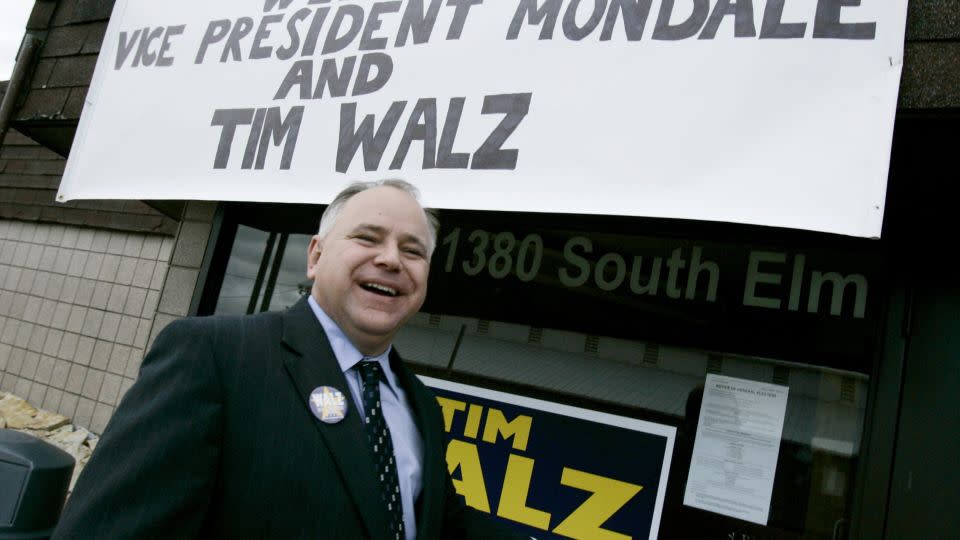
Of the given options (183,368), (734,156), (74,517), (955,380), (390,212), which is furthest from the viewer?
(955,380)

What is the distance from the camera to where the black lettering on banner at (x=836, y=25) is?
6.34 ft

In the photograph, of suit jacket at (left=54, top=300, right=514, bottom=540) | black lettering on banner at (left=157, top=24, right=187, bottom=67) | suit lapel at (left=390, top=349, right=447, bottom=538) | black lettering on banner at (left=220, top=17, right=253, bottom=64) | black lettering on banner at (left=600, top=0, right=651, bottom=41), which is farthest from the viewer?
black lettering on banner at (left=157, top=24, right=187, bottom=67)

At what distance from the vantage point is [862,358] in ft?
8.23

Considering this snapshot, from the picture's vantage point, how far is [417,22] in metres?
2.69

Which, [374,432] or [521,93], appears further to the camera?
[521,93]

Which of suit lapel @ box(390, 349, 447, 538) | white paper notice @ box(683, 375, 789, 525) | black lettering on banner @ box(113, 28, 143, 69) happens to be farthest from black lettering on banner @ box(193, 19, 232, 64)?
white paper notice @ box(683, 375, 789, 525)

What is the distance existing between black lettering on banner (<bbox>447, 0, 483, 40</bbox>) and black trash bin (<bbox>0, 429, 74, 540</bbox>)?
1875 mm

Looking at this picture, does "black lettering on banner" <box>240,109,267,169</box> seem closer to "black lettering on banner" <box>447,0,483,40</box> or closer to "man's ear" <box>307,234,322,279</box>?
"black lettering on banner" <box>447,0,483,40</box>

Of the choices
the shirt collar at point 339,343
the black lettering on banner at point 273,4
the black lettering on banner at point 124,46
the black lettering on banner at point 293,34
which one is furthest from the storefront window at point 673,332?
the black lettering on banner at point 124,46

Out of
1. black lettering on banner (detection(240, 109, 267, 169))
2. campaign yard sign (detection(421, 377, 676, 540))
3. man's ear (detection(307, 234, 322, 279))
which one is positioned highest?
black lettering on banner (detection(240, 109, 267, 169))

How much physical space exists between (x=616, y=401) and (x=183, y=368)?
2.00 meters

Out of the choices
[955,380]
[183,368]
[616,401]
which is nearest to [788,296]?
[955,380]

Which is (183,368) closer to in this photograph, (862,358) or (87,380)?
(862,358)

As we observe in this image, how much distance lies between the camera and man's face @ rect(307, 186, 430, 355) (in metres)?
1.56
